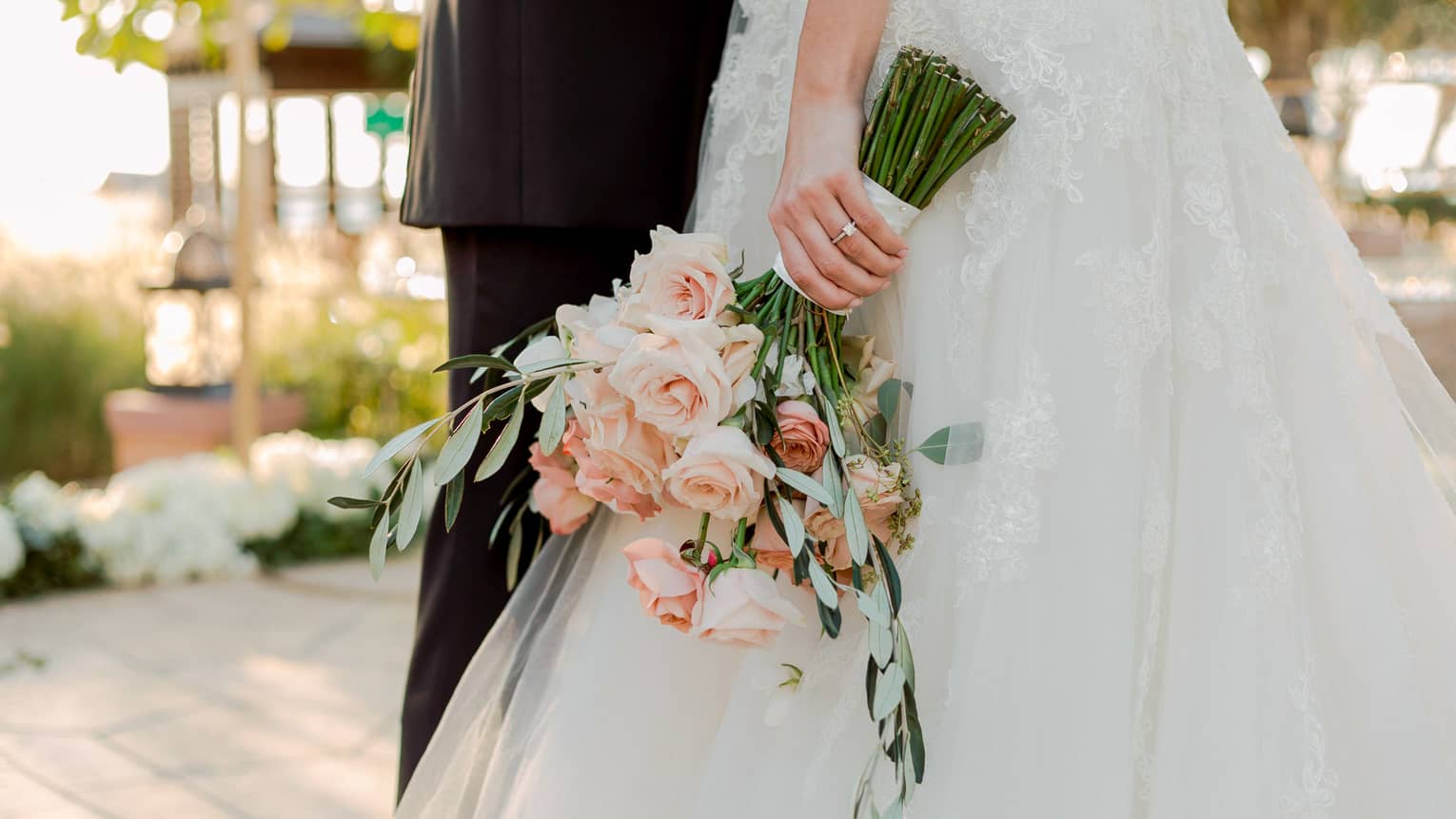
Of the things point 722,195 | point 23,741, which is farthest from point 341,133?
point 722,195

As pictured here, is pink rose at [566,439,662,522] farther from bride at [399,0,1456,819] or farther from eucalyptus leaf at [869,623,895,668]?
eucalyptus leaf at [869,623,895,668]

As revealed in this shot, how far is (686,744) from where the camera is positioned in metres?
1.36

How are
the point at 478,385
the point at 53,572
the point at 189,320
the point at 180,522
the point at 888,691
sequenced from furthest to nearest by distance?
the point at 189,320, the point at 180,522, the point at 53,572, the point at 478,385, the point at 888,691

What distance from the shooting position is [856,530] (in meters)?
1.09

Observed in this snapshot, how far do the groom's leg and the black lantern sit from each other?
11.9 feet

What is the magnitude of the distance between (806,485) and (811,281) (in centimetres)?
20

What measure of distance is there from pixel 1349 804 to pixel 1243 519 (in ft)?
0.96

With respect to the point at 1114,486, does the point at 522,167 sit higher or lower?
higher

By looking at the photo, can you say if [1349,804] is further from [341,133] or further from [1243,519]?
[341,133]

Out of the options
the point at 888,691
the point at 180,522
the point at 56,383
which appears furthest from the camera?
the point at 56,383

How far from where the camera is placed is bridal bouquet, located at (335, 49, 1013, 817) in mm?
1121

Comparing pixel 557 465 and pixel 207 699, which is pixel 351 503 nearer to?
pixel 557 465

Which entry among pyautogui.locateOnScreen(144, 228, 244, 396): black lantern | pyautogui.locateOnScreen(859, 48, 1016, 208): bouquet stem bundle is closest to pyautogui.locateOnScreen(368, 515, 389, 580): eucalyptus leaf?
pyautogui.locateOnScreen(859, 48, 1016, 208): bouquet stem bundle

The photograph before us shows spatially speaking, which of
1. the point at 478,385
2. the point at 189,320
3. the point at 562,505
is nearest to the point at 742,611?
the point at 562,505
